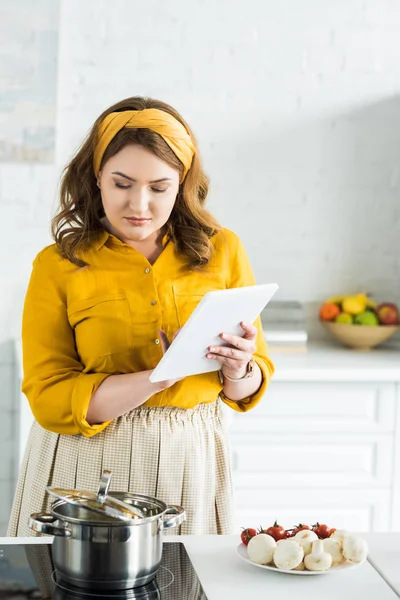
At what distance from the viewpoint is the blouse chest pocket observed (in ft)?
6.39

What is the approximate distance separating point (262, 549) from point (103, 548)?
0.89 ft

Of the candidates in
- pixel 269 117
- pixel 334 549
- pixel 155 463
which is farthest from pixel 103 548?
pixel 269 117

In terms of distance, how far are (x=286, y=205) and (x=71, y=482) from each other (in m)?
2.02

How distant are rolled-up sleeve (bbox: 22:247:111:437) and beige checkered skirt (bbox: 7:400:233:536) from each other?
2.7 inches

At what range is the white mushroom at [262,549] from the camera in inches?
57.7

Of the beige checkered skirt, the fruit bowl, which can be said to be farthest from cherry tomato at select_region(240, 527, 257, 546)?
the fruit bowl

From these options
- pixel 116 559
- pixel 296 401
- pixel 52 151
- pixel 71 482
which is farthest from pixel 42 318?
pixel 52 151

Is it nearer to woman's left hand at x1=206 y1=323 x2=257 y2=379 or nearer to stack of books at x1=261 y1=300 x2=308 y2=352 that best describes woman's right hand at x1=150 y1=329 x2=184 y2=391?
woman's left hand at x1=206 y1=323 x2=257 y2=379

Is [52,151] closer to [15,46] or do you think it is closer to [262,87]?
[15,46]

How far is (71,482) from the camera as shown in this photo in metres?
1.96

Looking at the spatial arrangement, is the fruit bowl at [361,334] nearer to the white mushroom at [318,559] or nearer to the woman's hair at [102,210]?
the woman's hair at [102,210]

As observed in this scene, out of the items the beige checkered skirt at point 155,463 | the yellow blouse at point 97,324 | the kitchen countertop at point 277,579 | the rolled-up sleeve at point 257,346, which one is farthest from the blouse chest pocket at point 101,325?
the kitchen countertop at point 277,579

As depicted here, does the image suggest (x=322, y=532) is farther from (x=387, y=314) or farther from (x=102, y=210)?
(x=387, y=314)

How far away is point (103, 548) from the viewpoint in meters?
1.35
